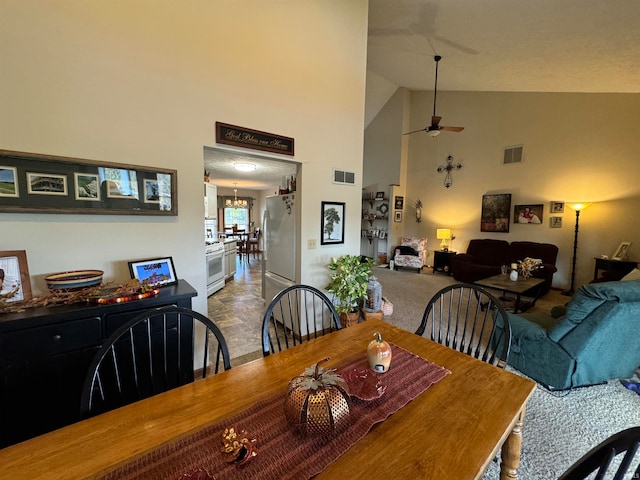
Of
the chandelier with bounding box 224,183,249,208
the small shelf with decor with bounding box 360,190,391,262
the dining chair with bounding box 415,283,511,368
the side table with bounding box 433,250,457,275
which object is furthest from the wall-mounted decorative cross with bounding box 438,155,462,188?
the chandelier with bounding box 224,183,249,208

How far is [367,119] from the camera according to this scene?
850 cm

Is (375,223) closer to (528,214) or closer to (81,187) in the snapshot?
(528,214)

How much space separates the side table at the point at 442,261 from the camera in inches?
273

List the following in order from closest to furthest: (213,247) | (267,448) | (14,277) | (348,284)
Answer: (267,448) → (14,277) → (348,284) → (213,247)

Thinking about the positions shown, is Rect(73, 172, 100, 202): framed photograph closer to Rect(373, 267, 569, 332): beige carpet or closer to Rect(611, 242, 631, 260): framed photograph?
Rect(373, 267, 569, 332): beige carpet

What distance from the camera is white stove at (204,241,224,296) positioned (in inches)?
186

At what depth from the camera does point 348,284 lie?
309 cm

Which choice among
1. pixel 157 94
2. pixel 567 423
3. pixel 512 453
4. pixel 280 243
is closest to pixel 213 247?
pixel 280 243

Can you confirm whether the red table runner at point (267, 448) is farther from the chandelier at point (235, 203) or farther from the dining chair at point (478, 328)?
the chandelier at point (235, 203)

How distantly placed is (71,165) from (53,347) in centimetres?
117

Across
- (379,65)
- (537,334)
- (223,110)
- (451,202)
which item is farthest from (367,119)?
(537,334)

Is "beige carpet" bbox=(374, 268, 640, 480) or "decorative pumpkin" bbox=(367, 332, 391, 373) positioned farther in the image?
"beige carpet" bbox=(374, 268, 640, 480)

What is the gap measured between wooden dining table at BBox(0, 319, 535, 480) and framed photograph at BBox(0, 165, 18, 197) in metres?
1.60

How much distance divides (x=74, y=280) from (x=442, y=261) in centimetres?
725
